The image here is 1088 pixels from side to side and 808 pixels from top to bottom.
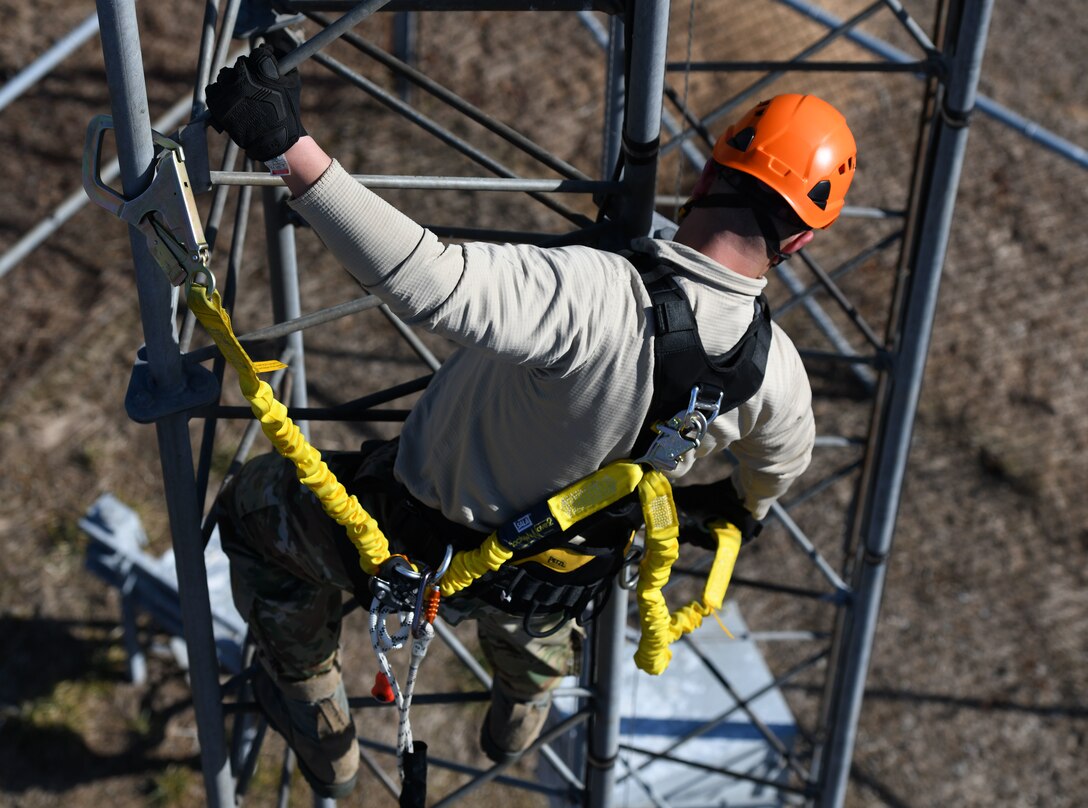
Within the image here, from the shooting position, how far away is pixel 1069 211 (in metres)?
11.7

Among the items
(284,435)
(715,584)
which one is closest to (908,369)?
(715,584)

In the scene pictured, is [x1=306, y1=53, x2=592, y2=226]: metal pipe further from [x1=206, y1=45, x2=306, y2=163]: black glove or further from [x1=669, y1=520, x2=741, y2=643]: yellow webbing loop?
[x1=206, y1=45, x2=306, y2=163]: black glove

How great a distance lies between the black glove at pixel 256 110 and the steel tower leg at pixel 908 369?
3.31 m

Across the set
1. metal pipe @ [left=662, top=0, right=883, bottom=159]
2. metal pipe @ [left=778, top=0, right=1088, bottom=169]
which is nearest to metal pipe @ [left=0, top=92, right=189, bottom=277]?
metal pipe @ [left=778, top=0, right=1088, bottom=169]

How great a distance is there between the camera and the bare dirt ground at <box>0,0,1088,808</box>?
31.5ft

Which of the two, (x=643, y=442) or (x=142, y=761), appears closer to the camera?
(x=643, y=442)

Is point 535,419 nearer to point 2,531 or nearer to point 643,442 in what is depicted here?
point 643,442

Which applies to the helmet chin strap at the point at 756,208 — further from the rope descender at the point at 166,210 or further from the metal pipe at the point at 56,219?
the metal pipe at the point at 56,219

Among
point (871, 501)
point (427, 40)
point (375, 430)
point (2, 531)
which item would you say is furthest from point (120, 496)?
point (871, 501)

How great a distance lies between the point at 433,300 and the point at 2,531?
825cm

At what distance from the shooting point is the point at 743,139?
3.74 meters

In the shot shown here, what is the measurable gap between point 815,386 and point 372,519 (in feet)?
25.2

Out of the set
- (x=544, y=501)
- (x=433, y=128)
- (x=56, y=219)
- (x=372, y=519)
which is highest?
(x=56, y=219)

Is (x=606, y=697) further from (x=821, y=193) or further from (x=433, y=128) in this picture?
(x=821, y=193)
